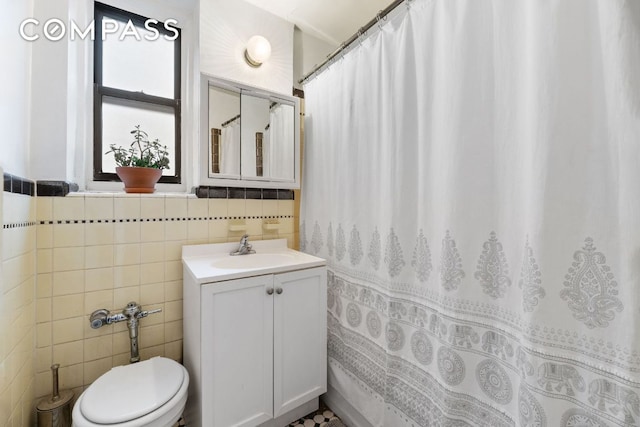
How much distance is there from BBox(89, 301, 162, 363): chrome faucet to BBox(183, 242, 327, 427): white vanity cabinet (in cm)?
22

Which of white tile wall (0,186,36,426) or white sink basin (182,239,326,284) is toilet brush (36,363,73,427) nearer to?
white tile wall (0,186,36,426)

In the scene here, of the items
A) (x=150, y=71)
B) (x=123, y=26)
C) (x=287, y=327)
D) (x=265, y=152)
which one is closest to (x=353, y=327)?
(x=287, y=327)

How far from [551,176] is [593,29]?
1.20 feet

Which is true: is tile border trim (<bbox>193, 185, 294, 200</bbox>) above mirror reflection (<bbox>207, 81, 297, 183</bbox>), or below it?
below

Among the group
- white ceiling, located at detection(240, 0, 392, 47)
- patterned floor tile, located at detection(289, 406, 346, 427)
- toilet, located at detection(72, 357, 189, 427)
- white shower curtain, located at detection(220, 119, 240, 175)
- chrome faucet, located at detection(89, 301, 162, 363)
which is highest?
white ceiling, located at detection(240, 0, 392, 47)

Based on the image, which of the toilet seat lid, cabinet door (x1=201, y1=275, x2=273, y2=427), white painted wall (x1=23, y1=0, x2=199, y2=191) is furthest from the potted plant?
the toilet seat lid

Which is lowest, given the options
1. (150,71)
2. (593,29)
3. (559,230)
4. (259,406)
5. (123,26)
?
(259,406)

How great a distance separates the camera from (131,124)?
1.64 metres

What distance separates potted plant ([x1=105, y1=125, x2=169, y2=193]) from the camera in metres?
1.41

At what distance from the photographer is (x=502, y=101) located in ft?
2.73

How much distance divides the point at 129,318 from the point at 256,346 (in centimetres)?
67

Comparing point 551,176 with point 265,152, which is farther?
point 265,152

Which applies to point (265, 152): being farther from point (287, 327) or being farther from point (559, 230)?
point (559, 230)

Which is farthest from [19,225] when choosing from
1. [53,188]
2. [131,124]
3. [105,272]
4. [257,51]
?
[257,51]
